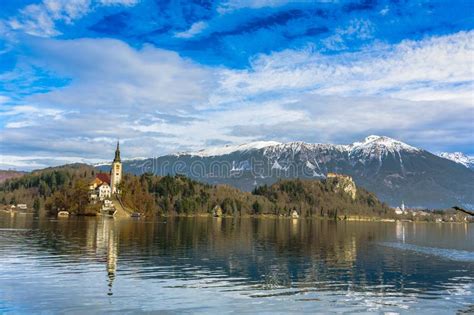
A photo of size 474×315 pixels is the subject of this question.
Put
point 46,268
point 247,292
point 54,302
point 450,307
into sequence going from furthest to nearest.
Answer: point 46,268
point 247,292
point 450,307
point 54,302

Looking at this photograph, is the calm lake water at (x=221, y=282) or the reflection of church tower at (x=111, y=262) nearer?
the calm lake water at (x=221, y=282)

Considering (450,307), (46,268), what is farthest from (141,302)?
(450,307)

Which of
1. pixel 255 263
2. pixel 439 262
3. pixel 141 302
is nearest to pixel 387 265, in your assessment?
pixel 439 262

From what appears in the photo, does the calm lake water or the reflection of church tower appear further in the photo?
the reflection of church tower

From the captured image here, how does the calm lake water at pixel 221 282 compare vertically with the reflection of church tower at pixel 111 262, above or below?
below

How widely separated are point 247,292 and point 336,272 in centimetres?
1905

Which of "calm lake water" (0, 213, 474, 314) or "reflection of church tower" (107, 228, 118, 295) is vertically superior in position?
"reflection of church tower" (107, 228, 118, 295)

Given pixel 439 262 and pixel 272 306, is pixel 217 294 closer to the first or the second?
pixel 272 306

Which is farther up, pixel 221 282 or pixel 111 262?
pixel 111 262

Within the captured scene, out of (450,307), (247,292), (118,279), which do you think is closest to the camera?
(450,307)

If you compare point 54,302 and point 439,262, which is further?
point 439,262

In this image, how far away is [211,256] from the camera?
72.0 m

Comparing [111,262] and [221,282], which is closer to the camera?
[221,282]

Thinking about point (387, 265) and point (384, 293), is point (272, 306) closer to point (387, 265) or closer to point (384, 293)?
point (384, 293)
